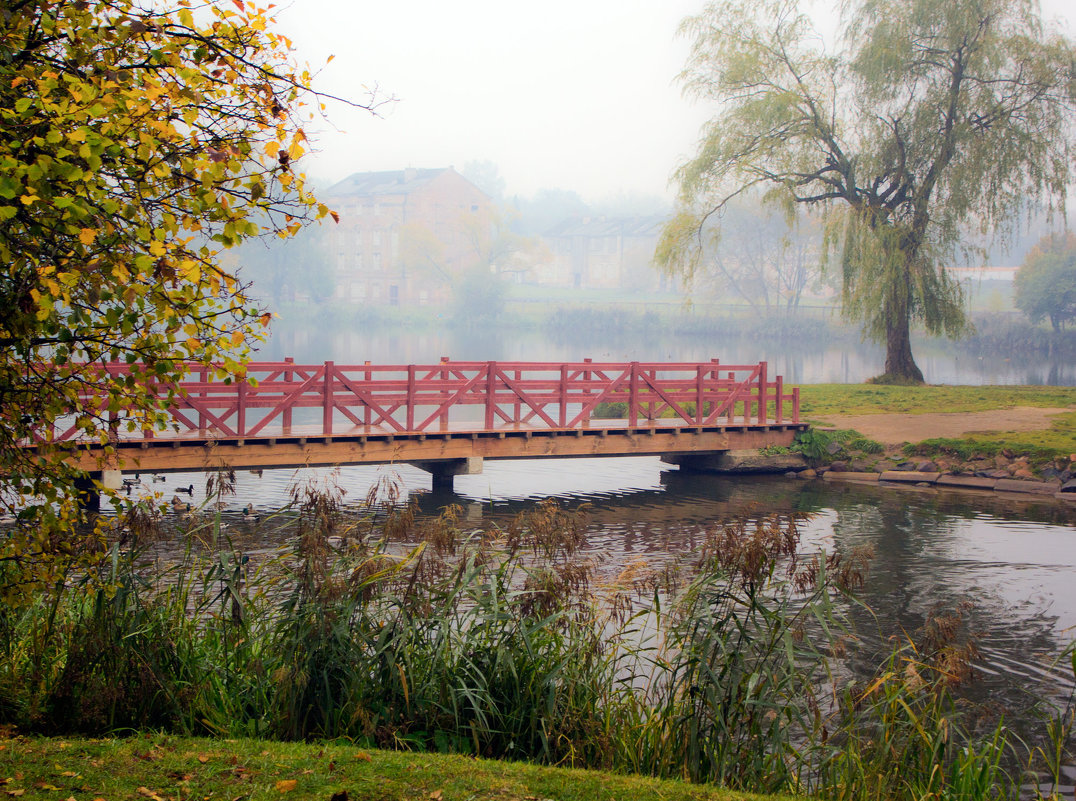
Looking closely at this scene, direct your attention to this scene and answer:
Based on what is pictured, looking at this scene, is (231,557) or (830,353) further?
(830,353)

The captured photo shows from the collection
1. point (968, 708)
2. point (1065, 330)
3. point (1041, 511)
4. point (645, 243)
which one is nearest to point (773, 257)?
point (1065, 330)

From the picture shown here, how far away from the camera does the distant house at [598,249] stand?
10606 centimetres

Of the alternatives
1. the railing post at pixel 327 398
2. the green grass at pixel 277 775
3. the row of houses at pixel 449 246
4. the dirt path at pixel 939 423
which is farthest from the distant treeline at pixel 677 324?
the green grass at pixel 277 775

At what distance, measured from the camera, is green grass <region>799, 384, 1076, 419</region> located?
22.6 m

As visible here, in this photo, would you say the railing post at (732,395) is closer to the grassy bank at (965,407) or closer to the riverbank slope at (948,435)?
the riverbank slope at (948,435)

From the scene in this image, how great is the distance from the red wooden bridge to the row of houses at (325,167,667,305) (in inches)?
2354

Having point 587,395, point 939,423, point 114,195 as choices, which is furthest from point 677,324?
point 114,195

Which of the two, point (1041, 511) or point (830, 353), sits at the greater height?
point (830, 353)

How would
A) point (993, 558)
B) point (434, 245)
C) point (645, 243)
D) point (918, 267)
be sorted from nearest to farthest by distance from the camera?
1. point (993, 558)
2. point (918, 267)
3. point (434, 245)
4. point (645, 243)

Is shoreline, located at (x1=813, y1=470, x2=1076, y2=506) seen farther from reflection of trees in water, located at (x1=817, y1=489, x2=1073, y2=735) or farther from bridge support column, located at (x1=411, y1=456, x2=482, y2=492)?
bridge support column, located at (x1=411, y1=456, x2=482, y2=492)

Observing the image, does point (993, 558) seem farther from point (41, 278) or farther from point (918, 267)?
point (918, 267)

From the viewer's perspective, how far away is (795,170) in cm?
2753

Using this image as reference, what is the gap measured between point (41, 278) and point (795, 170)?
26.2 m

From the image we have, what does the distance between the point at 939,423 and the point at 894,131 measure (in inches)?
367
